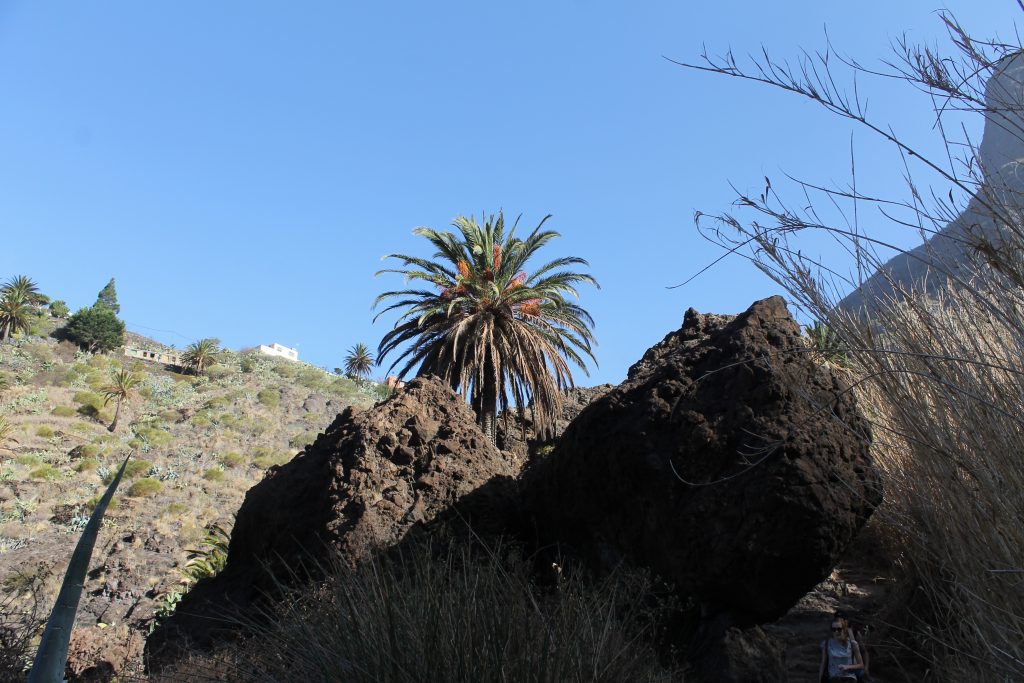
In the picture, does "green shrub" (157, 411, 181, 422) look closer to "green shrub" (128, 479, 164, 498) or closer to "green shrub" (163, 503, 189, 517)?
"green shrub" (128, 479, 164, 498)

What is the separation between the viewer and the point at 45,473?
34344mm

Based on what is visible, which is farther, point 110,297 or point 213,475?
point 110,297

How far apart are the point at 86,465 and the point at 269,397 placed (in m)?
16.6

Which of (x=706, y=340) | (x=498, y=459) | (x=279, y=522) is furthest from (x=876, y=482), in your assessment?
(x=279, y=522)

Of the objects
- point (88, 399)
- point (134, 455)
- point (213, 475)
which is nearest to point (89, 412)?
point (88, 399)

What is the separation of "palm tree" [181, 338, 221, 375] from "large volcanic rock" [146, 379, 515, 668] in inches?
2215

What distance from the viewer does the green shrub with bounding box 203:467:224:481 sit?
3736 centimetres

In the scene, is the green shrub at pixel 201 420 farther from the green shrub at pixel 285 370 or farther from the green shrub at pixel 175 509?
the green shrub at pixel 285 370

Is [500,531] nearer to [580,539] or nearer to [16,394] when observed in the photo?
[580,539]

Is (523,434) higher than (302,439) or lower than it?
lower

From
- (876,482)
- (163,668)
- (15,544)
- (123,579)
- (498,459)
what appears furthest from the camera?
(15,544)

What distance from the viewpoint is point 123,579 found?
2142cm

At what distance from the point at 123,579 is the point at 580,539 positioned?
1981 centimetres

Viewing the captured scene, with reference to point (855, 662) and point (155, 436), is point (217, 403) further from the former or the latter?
point (855, 662)
